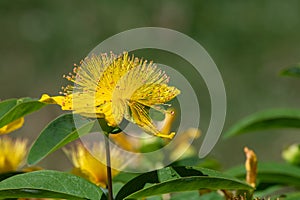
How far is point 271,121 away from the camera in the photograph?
3.59 ft

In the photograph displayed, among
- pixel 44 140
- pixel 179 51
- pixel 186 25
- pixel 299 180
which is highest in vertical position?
pixel 186 25

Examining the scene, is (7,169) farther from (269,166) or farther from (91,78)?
(269,166)

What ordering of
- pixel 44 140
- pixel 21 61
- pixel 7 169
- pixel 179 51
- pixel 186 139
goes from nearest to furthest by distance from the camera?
pixel 44 140 → pixel 7 169 → pixel 186 139 → pixel 179 51 → pixel 21 61

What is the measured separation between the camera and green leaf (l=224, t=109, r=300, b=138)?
3.47 ft

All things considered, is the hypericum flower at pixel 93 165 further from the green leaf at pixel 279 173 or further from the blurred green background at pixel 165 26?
the blurred green background at pixel 165 26

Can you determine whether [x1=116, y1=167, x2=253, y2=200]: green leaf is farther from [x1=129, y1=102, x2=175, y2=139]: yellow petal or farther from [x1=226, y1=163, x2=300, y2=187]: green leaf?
[x1=226, y1=163, x2=300, y2=187]: green leaf

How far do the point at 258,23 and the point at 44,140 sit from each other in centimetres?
421

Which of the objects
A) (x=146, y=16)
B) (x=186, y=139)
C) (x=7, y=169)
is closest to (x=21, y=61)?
(x=146, y=16)

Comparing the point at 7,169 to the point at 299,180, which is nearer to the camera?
the point at 7,169

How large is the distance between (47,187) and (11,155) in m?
0.29

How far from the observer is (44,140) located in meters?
0.72

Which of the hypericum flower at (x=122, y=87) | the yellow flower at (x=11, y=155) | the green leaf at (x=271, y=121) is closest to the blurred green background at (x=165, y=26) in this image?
the green leaf at (x=271, y=121)

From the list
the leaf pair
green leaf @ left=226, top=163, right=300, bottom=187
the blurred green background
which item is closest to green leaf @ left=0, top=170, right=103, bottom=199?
the leaf pair

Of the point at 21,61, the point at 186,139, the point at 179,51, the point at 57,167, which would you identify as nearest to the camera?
the point at 186,139
